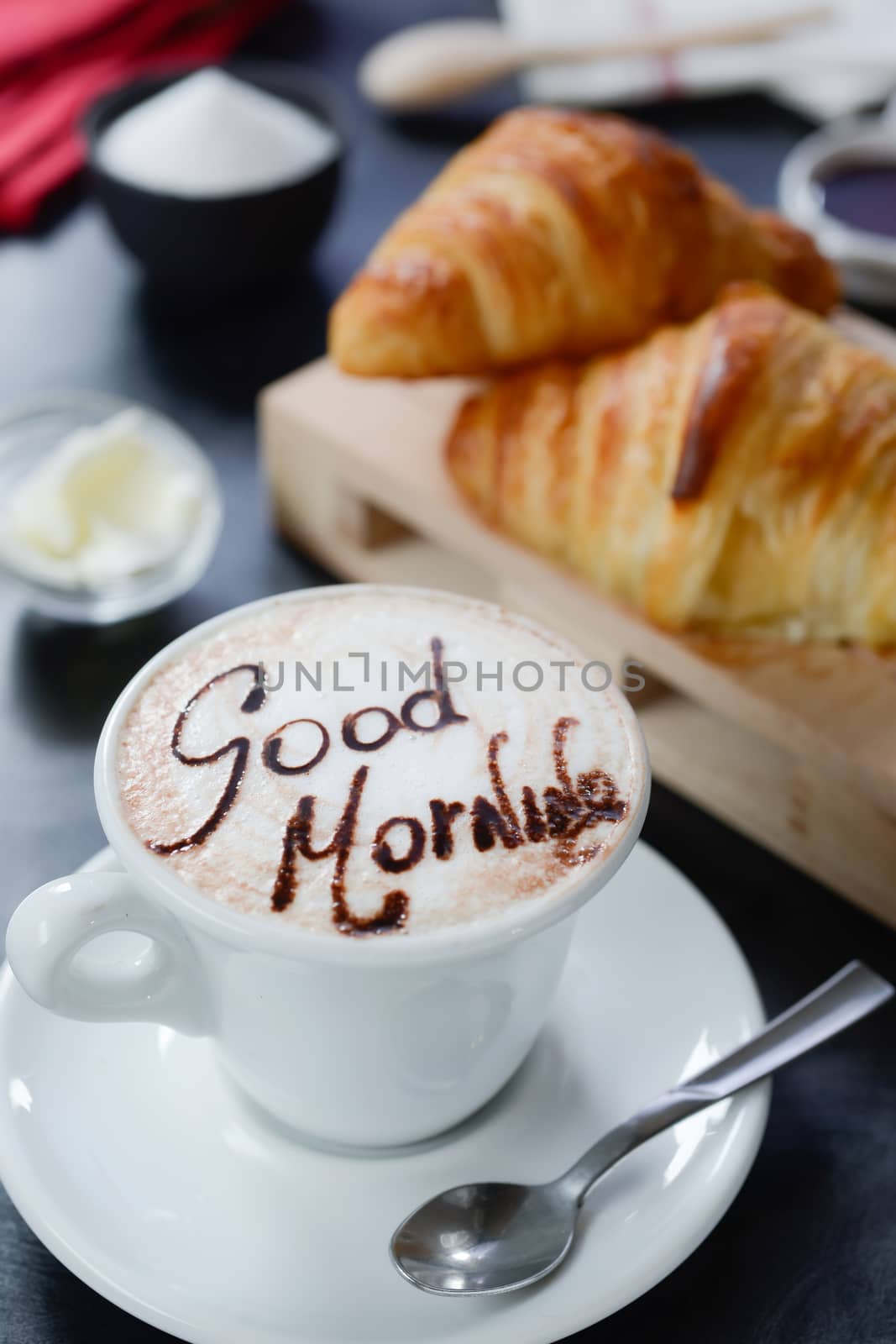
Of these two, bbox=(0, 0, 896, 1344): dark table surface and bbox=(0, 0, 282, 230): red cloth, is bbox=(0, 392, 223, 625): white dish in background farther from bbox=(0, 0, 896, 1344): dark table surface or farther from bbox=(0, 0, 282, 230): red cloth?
bbox=(0, 0, 282, 230): red cloth

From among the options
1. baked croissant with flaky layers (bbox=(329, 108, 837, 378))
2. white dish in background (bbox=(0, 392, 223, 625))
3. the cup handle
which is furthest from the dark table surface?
baked croissant with flaky layers (bbox=(329, 108, 837, 378))

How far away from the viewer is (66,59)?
1.95m

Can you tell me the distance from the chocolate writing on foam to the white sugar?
0.91 m

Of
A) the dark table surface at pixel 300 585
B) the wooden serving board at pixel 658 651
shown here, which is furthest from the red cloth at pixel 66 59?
the wooden serving board at pixel 658 651

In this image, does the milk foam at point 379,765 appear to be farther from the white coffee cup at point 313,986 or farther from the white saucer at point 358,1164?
the white saucer at point 358,1164

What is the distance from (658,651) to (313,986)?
1.55 ft

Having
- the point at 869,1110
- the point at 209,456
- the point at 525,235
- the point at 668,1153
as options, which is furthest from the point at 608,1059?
the point at 209,456

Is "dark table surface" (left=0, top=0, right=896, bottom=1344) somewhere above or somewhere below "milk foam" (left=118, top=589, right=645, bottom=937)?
below

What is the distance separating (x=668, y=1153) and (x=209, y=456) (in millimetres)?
921

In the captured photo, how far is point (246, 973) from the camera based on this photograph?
70cm

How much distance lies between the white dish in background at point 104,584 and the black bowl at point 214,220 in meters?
0.26

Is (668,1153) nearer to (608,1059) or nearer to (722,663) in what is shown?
(608,1059)

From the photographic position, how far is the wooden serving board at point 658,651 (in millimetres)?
989

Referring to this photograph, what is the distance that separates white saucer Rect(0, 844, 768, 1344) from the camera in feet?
2.22
